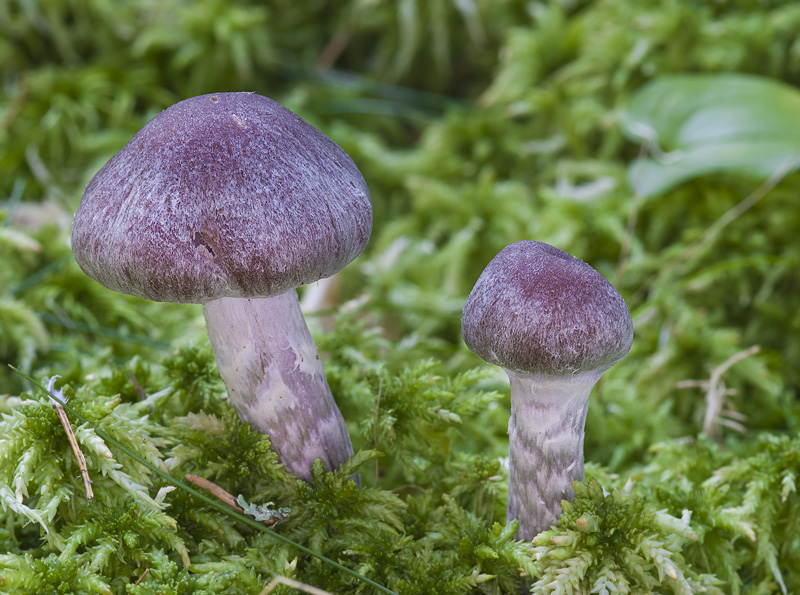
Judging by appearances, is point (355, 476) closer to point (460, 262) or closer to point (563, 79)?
point (460, 262)

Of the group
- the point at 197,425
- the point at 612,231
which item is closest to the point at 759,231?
the point at 612,231

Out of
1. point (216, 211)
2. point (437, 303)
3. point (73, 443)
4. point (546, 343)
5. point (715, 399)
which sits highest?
point (216, 211)

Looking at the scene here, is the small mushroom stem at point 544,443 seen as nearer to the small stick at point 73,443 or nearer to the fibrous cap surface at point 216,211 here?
the fibrous cap surface at point 216,211

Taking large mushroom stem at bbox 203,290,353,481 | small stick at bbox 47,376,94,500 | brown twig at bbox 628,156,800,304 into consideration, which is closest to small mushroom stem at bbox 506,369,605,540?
large mushroom stem at bbox 203,290,353,481

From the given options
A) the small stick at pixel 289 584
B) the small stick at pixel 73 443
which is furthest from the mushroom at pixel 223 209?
the small stick at pixel 289 584

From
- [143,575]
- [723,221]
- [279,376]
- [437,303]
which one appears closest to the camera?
[143,575]

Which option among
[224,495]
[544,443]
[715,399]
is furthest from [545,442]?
[715,399]

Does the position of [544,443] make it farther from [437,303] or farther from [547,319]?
[437,303]
